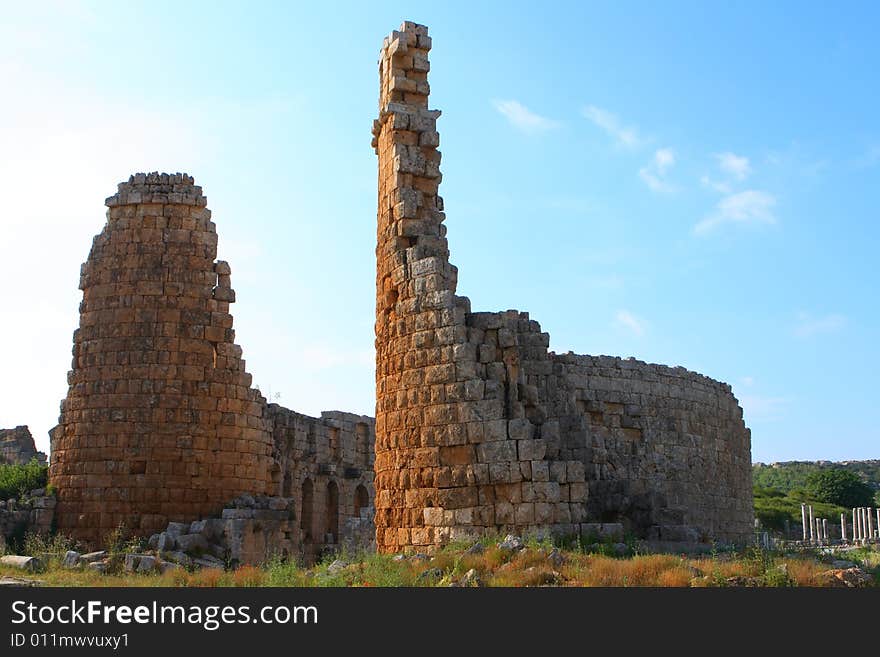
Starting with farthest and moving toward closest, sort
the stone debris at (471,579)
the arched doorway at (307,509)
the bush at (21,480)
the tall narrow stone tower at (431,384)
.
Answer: the arched doorway at (307,509)
the bush at (21,480)
the tall narrow stone tower at (431,384)
the stone debris at (471,579)

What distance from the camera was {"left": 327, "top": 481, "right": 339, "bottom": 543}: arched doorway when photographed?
2412 centimetres

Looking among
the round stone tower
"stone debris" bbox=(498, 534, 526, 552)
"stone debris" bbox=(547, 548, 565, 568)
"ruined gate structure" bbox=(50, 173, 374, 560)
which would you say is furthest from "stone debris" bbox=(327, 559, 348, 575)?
the round stone tower

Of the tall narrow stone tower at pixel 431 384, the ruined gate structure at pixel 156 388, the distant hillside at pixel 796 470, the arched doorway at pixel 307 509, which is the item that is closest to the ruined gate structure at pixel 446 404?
the tall narrow stone tower at pixel 431 384

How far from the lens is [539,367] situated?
14641mm

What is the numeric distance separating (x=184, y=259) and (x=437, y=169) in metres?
5.96

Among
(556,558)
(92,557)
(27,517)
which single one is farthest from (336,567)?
(27,517)

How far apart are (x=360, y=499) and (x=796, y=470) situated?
245ft

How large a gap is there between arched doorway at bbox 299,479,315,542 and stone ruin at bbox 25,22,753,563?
0.03 metres

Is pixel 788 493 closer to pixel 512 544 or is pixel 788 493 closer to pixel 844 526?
pixel 844 526

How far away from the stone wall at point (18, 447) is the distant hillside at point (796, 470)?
69.0 meters

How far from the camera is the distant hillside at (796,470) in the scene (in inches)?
3433

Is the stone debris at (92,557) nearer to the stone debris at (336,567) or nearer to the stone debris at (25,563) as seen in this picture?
the stone debris at (25,563)

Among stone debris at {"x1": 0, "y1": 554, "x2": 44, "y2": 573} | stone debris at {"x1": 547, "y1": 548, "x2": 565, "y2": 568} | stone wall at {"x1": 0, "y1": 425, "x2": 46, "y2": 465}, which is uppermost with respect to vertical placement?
stone wall at {"x1": 0, "y1": 425, "x2": 46, "y2": 465}

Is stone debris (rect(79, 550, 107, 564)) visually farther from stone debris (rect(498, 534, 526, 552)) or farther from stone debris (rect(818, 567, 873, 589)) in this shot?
stone debris (rect(818, 567, 873, 589))
